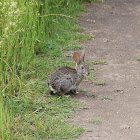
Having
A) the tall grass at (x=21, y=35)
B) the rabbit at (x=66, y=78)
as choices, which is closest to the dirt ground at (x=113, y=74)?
the rabbit at (x=66, y=78)

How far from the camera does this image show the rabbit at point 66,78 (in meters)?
5.84

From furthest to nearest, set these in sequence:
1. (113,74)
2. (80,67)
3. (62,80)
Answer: (113,74)
(80,67)
(62,80)

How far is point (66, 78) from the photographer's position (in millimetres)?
5957

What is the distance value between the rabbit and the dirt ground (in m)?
0.22

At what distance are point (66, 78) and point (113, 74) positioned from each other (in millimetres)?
1381

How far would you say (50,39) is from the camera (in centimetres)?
825

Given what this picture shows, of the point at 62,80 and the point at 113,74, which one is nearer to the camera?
the point at 62,80

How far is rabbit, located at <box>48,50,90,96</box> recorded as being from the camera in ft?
19.2

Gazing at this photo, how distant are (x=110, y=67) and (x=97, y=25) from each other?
9.55 feet

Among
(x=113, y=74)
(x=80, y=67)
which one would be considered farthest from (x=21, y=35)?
(x=113, y=74)

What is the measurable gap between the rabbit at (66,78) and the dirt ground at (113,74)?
8.8 inches

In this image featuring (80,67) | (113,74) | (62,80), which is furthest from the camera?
(113,74)

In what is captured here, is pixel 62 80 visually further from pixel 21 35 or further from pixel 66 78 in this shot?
pixel 21 35

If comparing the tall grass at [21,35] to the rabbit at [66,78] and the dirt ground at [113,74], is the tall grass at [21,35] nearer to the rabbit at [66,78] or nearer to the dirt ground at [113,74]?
the rabbit at [66,78]
